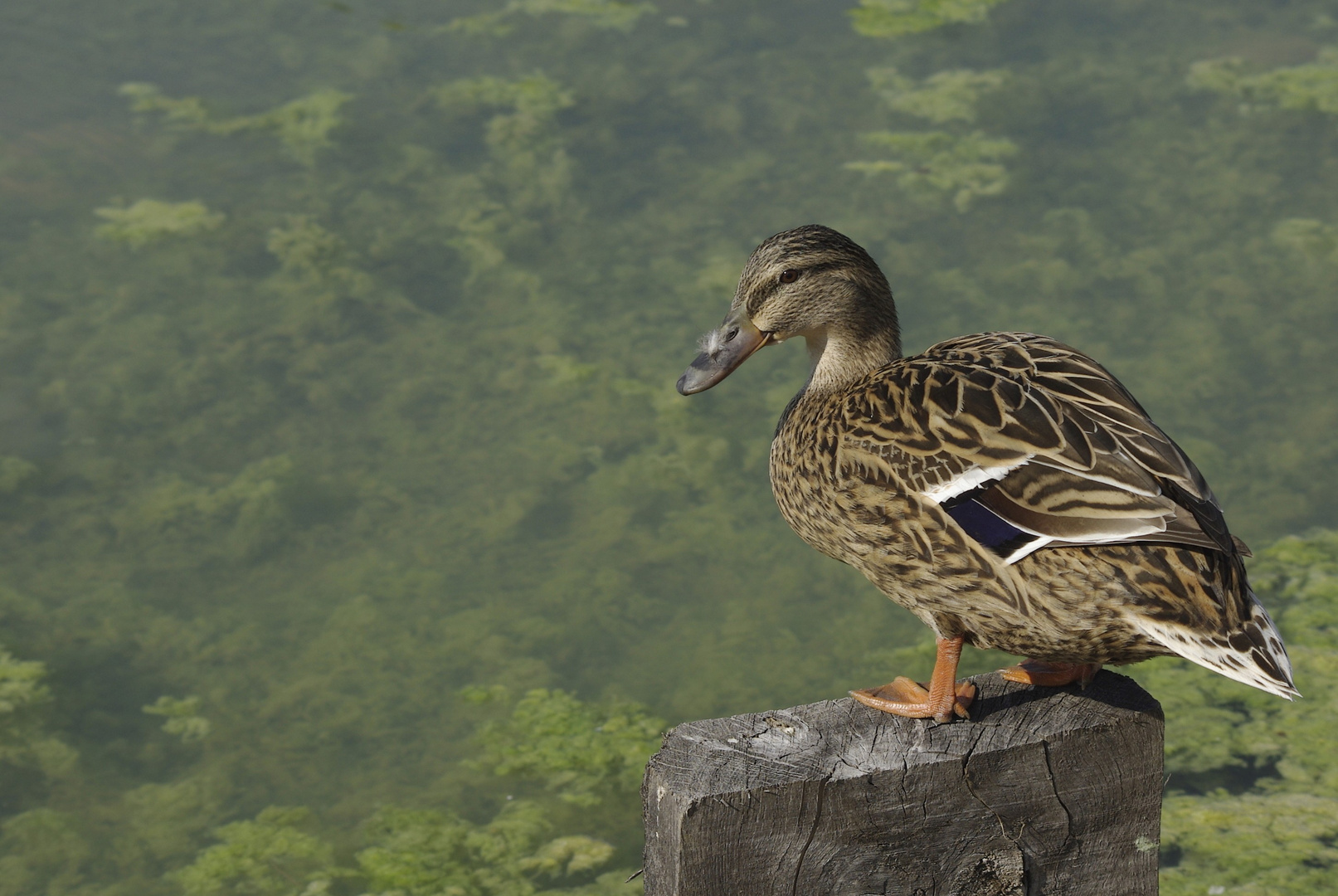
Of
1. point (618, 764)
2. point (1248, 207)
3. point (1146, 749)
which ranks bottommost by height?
point (618, 764)

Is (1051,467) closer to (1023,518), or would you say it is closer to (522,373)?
(1023,518)

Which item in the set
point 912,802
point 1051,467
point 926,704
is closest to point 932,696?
point 926,704

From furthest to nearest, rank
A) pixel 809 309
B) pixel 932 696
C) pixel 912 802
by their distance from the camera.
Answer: pixel 809 309, pixel 932 696, pixel 912 802

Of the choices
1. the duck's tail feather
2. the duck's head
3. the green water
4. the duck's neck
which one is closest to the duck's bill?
the duck's head

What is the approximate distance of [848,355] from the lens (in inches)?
104

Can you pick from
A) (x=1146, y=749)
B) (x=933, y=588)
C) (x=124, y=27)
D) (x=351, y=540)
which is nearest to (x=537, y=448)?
(x=351, y=540)

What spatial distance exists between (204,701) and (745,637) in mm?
1644

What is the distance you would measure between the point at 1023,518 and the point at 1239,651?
13.5 inches

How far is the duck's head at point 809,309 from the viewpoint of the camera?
254cm

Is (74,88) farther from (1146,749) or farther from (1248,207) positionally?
(1146,749)

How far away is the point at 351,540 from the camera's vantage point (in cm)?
452

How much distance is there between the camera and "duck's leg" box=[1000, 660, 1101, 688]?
77.0 inches

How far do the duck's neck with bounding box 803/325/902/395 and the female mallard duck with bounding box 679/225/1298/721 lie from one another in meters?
0.14

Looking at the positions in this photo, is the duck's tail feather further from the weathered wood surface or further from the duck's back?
the weathered wood surface
